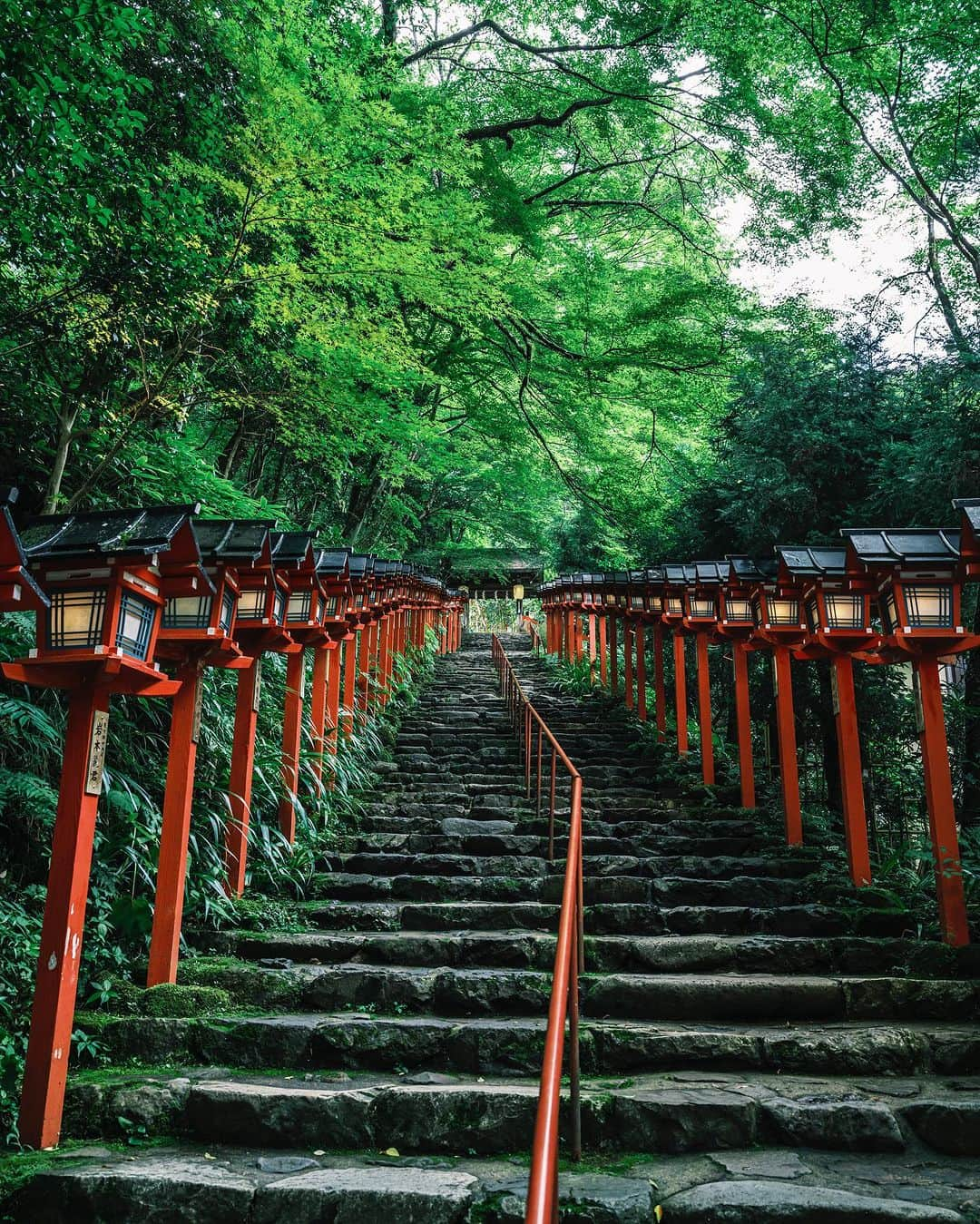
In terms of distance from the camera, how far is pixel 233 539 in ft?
18.0

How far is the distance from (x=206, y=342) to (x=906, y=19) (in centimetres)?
784

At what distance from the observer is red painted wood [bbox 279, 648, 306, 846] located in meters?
6.95

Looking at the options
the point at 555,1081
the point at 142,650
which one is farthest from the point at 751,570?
the point at 555,1081

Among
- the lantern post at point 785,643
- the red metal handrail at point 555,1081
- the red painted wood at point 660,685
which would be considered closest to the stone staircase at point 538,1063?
the red metal handrail at point 555,1081

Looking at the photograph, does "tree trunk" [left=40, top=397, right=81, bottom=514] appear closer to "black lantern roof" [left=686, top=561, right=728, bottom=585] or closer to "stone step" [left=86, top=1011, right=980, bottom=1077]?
"stone step" [left=86, top=1011, right=980, bottom=1077]

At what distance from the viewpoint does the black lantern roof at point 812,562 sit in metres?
6.85

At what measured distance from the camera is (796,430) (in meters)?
10.5

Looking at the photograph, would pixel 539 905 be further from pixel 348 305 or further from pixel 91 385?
pixel 348 305

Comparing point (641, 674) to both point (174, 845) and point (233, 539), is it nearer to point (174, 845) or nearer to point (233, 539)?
point (233, 539)

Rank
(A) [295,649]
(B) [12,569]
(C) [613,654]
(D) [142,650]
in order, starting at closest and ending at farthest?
(B) [12,569] → (D) [142,650] → (A) [295,649] → (C) [613,654]

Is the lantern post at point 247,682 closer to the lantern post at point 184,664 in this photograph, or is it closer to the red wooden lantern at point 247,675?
the red wooden lantern at point 247,675

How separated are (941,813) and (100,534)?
217 inches

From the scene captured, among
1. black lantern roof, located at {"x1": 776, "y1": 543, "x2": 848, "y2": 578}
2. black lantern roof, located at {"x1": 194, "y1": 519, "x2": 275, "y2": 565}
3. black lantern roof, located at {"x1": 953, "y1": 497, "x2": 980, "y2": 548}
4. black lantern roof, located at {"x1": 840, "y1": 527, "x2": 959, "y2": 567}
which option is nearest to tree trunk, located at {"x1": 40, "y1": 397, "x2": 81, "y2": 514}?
black lantern roof, located at {"x1": 194, "y1": 519, "x2": 275, "y2": 565}

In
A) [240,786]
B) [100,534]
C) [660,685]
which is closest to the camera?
[100,534]
